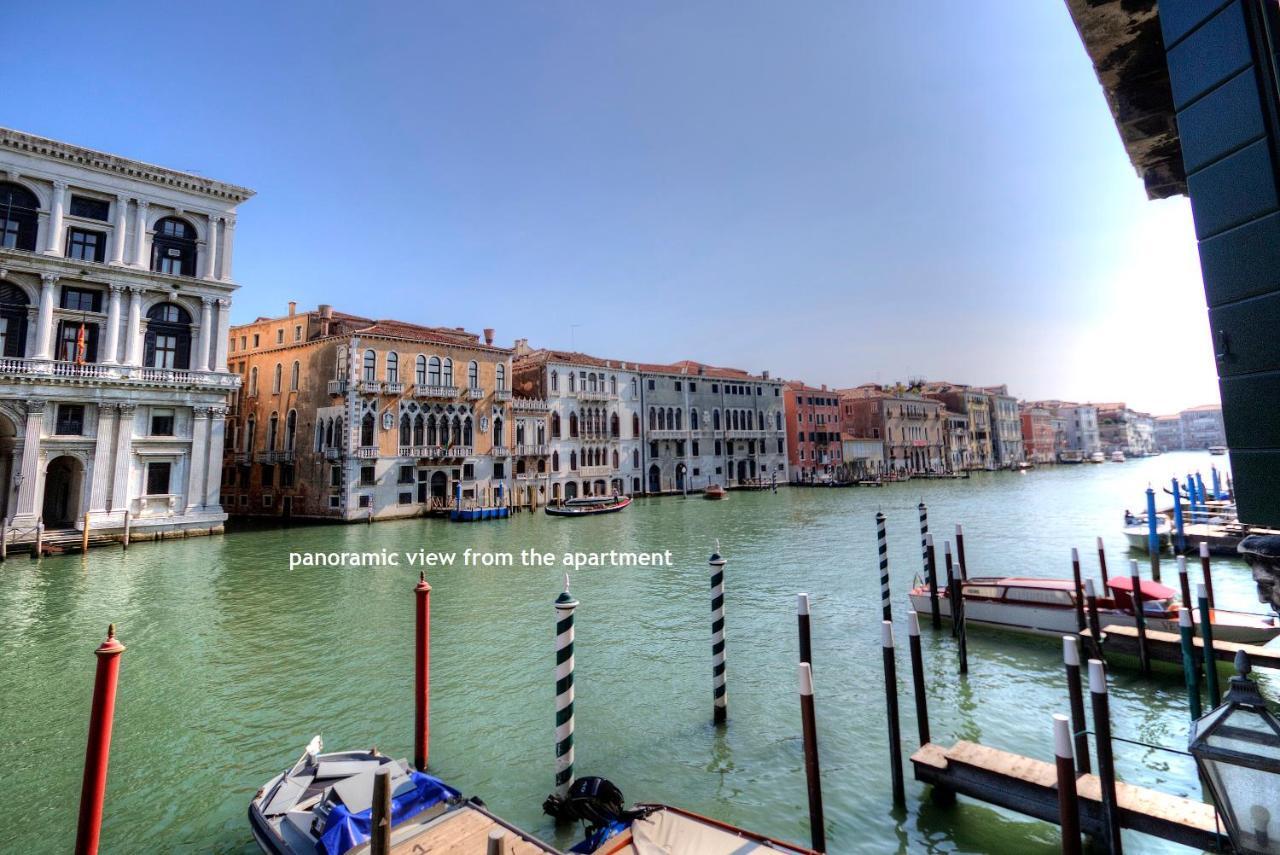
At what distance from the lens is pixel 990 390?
7931 centimetres

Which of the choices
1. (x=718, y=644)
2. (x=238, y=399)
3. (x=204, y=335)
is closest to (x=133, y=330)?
(x=204, y=335)

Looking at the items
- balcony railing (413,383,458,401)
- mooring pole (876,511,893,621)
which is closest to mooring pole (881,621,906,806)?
mooring pole (876,511,893,621)

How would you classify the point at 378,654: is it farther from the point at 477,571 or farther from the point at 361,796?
the point at 477,571

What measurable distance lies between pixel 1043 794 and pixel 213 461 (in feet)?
88.1

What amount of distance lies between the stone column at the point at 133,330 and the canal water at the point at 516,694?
872 centimetres

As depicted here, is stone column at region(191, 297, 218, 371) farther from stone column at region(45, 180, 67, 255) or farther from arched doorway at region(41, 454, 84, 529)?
arched doorway at region(41, 454, 84, 529)

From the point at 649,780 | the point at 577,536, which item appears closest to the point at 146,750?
the point at 649,780

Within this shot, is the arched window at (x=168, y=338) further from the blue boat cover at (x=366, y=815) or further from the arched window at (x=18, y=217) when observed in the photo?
the blue boat cover at (x=366, y=815)

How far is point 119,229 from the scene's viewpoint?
2123 cm

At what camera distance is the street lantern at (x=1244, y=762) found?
1.95 meters

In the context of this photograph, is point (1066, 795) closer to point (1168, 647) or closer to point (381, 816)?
point (381, 816)

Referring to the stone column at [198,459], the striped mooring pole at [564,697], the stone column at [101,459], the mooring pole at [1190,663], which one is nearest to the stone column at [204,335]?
the stone column at [198,459]

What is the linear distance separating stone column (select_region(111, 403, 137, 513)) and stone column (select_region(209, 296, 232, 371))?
3.18m

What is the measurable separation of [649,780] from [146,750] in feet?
16.6
